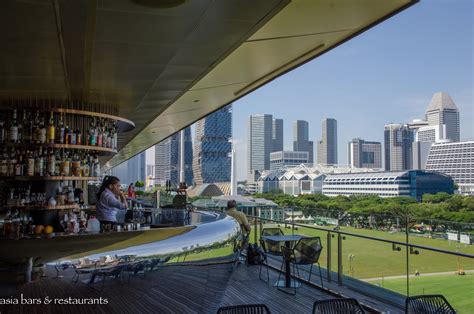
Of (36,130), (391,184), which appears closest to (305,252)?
(36,130)

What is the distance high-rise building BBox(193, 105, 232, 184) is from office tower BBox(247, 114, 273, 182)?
2765cm

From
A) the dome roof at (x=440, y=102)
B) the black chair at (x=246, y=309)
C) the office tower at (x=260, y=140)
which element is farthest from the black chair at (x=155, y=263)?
the dome roof at (x=440, y=102)

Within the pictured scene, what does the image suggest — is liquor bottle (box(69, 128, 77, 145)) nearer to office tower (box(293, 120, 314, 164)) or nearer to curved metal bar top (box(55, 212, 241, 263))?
curved metal bar top (box(55, 212, 241, 263))

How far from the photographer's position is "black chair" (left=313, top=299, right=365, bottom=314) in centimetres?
347

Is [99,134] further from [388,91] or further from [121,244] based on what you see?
[388,91]

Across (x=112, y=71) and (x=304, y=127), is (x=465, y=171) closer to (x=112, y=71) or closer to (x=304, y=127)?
(x=112, y=71)

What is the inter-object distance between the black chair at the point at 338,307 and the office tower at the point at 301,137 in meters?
98.8

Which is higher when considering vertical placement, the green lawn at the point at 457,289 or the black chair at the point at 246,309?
the black chair at the point at 246,309

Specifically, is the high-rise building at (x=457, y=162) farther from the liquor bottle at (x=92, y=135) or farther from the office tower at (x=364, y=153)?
the office tower at (x=364, y=153)

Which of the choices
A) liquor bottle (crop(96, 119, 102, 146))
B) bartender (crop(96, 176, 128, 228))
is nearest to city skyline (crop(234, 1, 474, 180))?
liquor bottle (crop(96, 119, 102, 146))

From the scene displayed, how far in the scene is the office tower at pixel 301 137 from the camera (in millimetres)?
104188

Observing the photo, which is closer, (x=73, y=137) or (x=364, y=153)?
(x=73, y=137)

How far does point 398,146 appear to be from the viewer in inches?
2608

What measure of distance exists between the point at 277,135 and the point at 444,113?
31.9 metres
